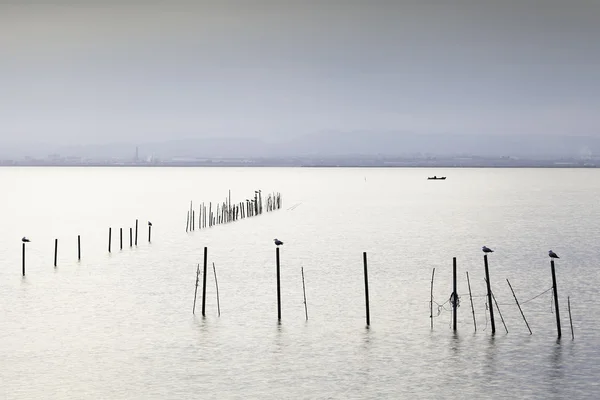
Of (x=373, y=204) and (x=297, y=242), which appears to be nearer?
(x=297, y=242)

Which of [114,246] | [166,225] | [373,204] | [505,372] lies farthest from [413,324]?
[373,204]

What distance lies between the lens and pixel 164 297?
35.8m

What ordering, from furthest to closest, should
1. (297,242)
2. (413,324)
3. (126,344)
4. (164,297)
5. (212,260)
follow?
(297,242) < (212,260) < (164,297) < (413,324) < (126,344)

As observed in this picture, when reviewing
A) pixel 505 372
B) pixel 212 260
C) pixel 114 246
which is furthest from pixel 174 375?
pixel 114 246

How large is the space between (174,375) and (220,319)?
723 centimetres

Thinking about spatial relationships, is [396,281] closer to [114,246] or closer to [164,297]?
[164,297]

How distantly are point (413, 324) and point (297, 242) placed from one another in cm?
2925

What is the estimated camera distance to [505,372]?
24281mm

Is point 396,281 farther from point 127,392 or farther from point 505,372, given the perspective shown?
point 127,392

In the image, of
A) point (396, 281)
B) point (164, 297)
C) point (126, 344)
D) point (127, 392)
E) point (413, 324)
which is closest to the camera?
point (127, 392)

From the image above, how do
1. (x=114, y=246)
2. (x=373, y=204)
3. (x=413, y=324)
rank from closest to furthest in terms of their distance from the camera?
(x=413, y=324)
(x=114, y=246)
(x=373, y=204)

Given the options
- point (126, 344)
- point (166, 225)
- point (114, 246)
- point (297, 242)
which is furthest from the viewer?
point (166, 225)

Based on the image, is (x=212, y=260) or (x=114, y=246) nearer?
(x=212, y=260)

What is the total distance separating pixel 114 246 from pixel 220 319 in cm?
2427
